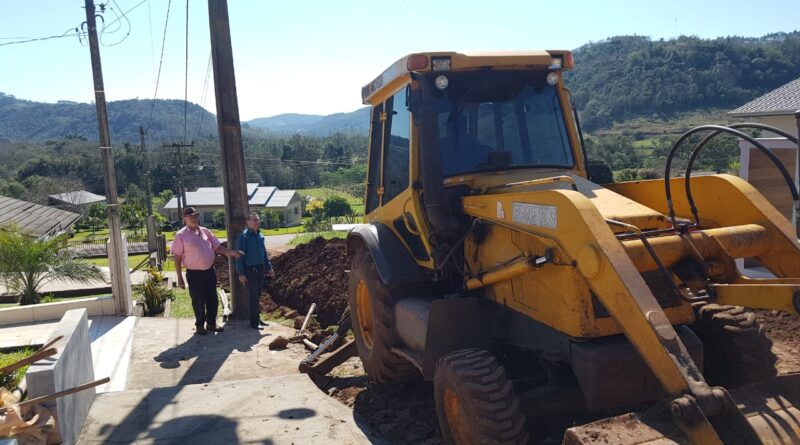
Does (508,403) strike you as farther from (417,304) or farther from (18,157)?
(18,157)

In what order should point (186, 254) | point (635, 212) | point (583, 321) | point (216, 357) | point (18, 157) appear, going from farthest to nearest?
point (18, 157) → point (186, 254) → point (216, 357) → point (635, 212) → point (583, 321)

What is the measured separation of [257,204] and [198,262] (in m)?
58.6

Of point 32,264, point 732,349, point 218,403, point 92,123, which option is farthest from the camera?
point 92,123

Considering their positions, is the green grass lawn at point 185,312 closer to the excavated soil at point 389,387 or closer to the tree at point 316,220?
the excavated soil at point 389,387

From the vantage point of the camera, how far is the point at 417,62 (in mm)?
4730

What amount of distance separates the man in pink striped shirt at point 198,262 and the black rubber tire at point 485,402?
15.6 feet

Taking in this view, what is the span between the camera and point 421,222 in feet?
16.2

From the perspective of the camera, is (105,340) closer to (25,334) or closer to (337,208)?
(25,334)

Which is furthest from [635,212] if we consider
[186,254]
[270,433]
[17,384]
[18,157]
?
[18,157]

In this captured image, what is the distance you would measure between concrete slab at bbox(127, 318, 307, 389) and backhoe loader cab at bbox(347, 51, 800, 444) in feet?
5.52

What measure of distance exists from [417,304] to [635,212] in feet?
6.38

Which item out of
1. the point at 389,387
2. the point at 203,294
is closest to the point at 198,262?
the point at 203,294

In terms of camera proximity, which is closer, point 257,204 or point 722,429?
point 722,429

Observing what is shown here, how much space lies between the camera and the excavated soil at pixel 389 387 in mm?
5012
